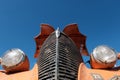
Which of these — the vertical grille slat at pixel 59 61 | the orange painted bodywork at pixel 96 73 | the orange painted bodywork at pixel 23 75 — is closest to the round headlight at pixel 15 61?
the orange painted bodywork at pixel 23 75

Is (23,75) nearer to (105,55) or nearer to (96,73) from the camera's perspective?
(96,73)

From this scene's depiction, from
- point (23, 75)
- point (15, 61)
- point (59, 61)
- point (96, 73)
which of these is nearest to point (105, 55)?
point (96, 73)

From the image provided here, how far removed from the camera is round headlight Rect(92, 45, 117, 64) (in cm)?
619

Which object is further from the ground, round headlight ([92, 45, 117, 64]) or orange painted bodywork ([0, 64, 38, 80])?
round headlight ([92, 45, 117, 64])

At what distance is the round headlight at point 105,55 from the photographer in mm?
6191

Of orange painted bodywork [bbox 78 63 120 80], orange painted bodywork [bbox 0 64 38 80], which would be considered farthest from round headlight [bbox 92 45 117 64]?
orange painted bodywork [bbox 0 64 38 80]

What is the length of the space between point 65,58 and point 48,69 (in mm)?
474

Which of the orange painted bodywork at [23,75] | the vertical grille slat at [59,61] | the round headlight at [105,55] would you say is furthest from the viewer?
the round headlight at [105,55]

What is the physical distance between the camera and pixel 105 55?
6.20 meters

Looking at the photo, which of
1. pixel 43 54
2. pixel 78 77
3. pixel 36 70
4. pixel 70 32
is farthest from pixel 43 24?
pixel 78 77

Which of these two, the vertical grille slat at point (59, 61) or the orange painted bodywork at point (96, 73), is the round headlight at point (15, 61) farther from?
the orange painted bodywork at point (96, 73)

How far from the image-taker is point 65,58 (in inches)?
221

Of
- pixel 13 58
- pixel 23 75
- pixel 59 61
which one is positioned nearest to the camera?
pixel 59 61

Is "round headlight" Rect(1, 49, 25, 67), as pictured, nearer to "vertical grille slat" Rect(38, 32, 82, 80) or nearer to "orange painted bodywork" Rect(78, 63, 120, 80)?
"vertical grille slat" Rect(38, 32, 82, 80)
